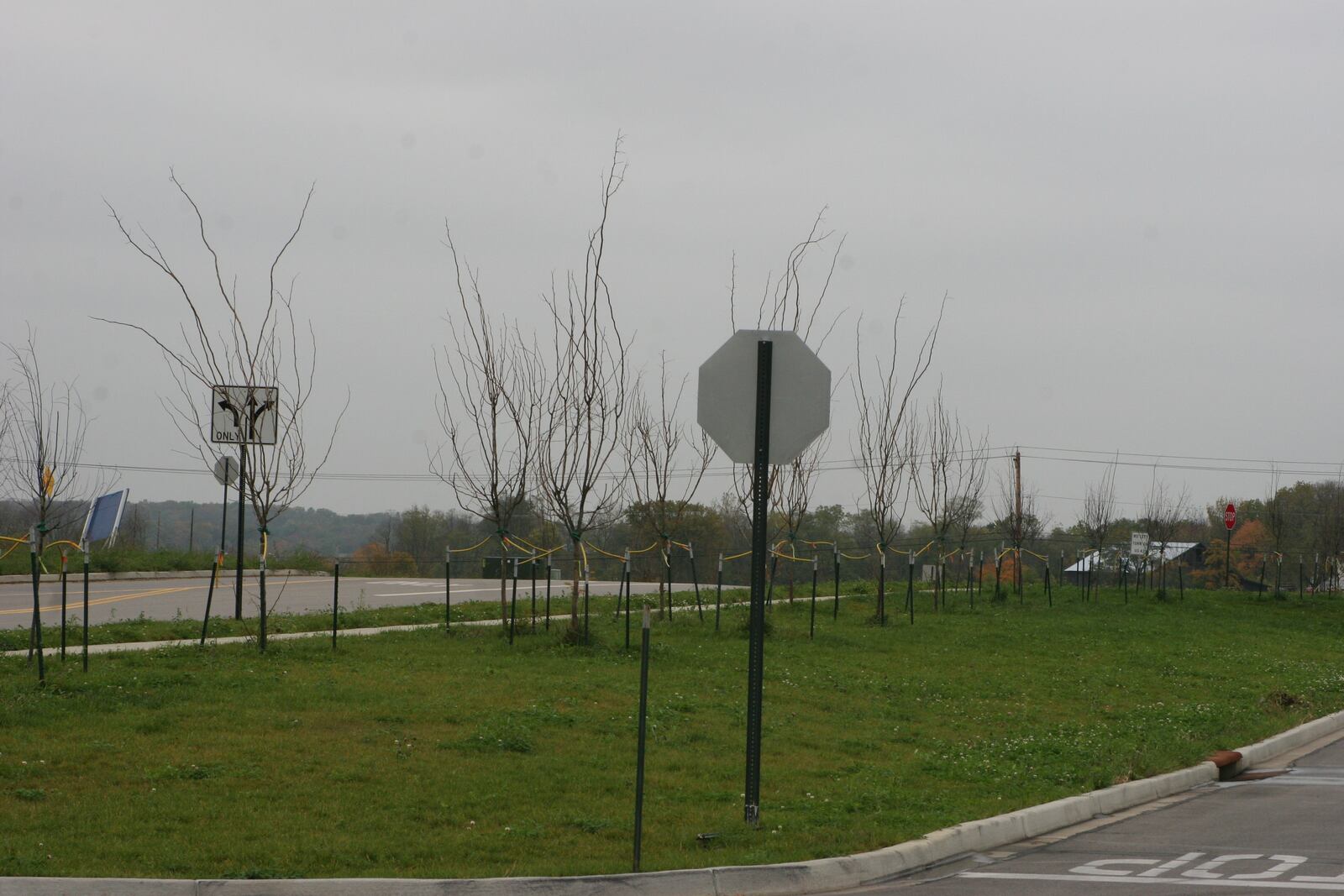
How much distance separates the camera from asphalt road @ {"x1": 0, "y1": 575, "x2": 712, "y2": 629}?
22.4 metres

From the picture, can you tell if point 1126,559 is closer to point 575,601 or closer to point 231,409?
point 575,601

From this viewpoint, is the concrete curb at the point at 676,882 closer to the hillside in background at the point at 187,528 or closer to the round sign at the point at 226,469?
the round sign at the point at 226,469

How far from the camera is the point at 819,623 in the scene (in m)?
24.4

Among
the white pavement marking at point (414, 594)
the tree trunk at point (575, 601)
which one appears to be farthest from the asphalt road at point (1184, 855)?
the white pavement marking at point (414, 594)

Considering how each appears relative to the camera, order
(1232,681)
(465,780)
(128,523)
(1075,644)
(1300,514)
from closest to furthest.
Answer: (465,780), (1232,681), (1075,644), (128,523), (1300,514)

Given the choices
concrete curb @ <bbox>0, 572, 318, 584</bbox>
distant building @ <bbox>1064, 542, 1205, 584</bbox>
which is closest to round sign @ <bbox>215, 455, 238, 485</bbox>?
concrete curb @ <bbox>0, 572, 318, 584</bbox>

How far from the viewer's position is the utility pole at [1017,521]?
1375 inches

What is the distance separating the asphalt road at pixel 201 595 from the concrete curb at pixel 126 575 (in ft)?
0.60

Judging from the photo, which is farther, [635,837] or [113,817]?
[113,817]

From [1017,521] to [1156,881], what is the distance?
104 feet

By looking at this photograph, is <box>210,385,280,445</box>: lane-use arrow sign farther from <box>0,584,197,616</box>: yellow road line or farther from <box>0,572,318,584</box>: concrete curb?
<box>0,572,318,584</box>: concrete curb

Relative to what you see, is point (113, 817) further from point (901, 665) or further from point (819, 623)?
point (819, 623)

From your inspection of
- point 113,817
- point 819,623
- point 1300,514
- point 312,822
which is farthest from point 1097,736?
point 1300,514

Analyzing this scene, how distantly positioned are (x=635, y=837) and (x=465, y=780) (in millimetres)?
2688
